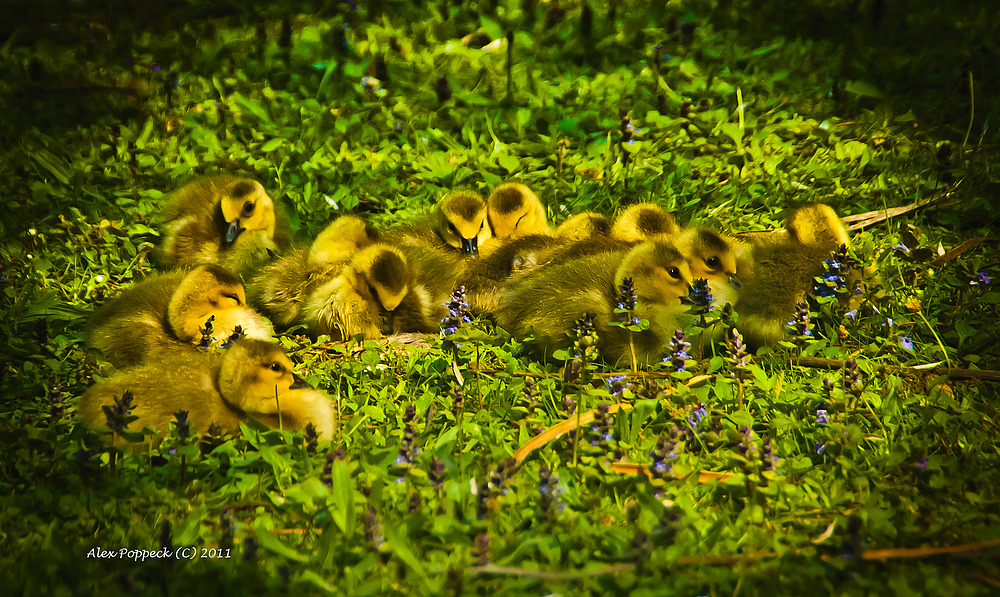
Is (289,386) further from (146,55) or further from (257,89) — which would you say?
(146,55)

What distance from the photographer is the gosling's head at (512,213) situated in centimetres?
411

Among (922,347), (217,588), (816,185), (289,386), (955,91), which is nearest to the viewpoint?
(217,588)

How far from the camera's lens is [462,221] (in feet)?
12.9

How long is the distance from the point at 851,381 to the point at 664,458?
34.2 inches

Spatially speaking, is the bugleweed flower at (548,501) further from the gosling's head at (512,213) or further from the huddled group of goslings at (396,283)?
the gosling's head at (512,213)

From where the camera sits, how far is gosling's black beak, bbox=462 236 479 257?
3.97 metres

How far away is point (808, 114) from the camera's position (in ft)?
16.9

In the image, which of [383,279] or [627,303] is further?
[383,279]

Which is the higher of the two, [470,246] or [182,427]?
[182,427]

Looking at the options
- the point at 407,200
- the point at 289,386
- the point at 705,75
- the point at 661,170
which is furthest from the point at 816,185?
the point at 289,386

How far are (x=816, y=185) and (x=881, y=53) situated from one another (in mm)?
2075

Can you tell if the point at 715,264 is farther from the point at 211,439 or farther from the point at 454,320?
the point at 211,439

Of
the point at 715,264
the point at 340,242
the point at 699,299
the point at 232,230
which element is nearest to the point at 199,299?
the point at 340,242

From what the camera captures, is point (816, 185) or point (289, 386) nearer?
point (289, 386)
